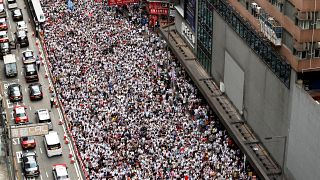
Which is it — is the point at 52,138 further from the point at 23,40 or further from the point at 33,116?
the point at 23,40

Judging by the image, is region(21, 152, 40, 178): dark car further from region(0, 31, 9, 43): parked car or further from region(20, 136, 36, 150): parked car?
region(0, 31, 9, 43): parked car

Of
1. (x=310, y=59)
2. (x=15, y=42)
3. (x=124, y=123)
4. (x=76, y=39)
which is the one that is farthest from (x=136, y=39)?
(x=310, y=59)

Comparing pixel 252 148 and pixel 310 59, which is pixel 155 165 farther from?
pixel 310 59

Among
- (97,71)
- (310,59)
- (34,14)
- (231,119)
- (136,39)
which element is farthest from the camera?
(34,14)

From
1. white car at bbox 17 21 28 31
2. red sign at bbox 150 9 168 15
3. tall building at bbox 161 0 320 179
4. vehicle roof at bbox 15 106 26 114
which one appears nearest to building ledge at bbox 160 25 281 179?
tall building at bbox 161 0 320 179

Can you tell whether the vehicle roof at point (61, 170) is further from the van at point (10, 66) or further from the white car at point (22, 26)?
the white car at point (22, 26)

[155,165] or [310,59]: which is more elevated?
[310,59]
